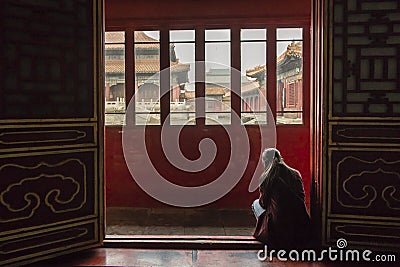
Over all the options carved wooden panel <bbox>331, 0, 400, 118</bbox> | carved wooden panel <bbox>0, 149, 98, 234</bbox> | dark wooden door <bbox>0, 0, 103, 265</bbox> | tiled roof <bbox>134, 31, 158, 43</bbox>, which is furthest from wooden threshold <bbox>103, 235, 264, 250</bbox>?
tiled roof <bbox>134, 31, 158, 43</bbox>

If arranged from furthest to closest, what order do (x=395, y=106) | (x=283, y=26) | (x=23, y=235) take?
(x=283, y=26) < (x=395, y=106) < (x=23, y=235)

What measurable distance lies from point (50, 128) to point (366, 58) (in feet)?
7.72

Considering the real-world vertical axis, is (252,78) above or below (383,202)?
above

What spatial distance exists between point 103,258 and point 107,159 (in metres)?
2.57

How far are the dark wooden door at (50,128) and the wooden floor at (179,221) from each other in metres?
1.32

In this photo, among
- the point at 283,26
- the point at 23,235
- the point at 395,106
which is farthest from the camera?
the point at 283,26

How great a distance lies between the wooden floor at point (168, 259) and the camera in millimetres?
3016

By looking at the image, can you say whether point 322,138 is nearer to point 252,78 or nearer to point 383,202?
point 383,202

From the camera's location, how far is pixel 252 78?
18.2 feet

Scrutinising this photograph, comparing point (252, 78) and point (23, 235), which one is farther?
point (252, 78)

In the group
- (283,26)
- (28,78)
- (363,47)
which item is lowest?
(28,78)

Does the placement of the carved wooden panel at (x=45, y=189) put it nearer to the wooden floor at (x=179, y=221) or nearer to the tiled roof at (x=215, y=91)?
the wooden floor at (x=179, y=221)

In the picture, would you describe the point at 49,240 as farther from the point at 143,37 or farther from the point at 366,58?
the point at 143,37

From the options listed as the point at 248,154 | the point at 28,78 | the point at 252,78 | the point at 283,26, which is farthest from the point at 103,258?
the point at 283,26
